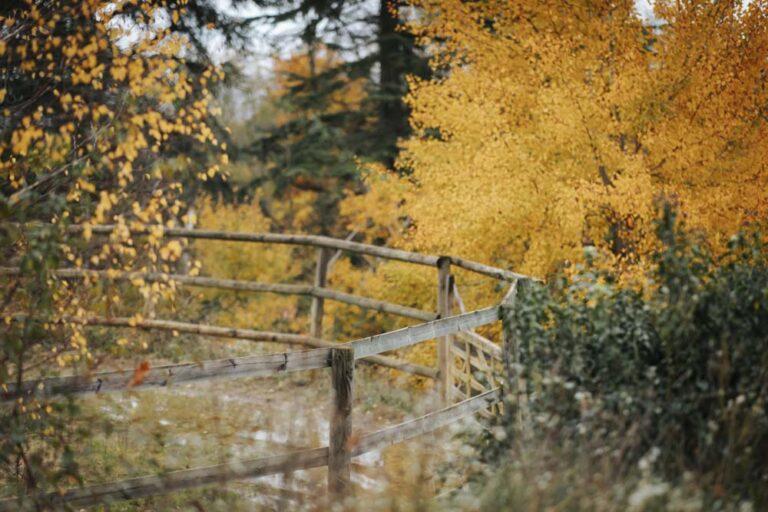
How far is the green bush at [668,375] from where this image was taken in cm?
319

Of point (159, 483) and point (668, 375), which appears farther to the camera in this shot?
point (668, 375)

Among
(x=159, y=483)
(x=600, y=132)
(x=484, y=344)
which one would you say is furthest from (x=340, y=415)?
(x=600, y=132)

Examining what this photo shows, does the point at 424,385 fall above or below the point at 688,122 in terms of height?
below

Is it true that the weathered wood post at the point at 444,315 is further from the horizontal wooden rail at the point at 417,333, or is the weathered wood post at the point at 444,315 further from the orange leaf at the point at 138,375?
the orange leaf at the point at 138,375

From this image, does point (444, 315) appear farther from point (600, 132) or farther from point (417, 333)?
point (600, 132)

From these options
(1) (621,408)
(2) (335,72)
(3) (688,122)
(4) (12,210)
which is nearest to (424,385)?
(3) (688,122)

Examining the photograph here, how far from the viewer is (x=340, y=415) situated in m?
3.62

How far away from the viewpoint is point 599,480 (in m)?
2.78

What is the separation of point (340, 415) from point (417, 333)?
0.88 metres

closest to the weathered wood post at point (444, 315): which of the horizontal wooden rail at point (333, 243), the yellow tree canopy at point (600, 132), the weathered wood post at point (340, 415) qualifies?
the horizontal wooden rail at point (333, 243)

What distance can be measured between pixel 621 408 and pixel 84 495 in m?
2.68

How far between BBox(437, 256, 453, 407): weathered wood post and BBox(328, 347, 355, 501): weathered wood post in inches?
117

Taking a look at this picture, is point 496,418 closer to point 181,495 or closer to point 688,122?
point 181,495

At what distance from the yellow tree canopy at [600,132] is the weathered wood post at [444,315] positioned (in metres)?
2.10
